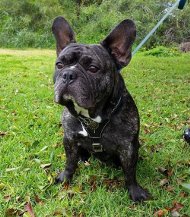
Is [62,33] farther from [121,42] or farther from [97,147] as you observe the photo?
[97,147]

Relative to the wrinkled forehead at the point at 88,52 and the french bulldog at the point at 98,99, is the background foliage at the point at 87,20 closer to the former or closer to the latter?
the french bulldog at the point at 98,99

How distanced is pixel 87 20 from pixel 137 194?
16387 mm

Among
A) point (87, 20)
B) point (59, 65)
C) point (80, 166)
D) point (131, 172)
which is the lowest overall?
point (87, 20)

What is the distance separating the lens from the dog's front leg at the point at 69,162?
3.14 metres

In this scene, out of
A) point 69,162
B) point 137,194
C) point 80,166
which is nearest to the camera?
point 137,194

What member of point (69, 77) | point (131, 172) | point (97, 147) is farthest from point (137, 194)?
point (69, 77)

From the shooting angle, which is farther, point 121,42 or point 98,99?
point 121,42

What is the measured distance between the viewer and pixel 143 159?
367 centimetres

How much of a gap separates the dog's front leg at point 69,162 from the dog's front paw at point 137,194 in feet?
1.66

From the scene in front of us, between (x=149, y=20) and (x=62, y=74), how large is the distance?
15622mm

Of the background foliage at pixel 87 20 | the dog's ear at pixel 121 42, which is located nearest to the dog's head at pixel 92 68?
the dog's ear at pixel 121 42

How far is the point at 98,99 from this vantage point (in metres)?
2.66

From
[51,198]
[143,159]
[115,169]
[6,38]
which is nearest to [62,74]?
[51,198]

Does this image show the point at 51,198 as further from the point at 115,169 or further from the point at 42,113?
the point at 42,113
